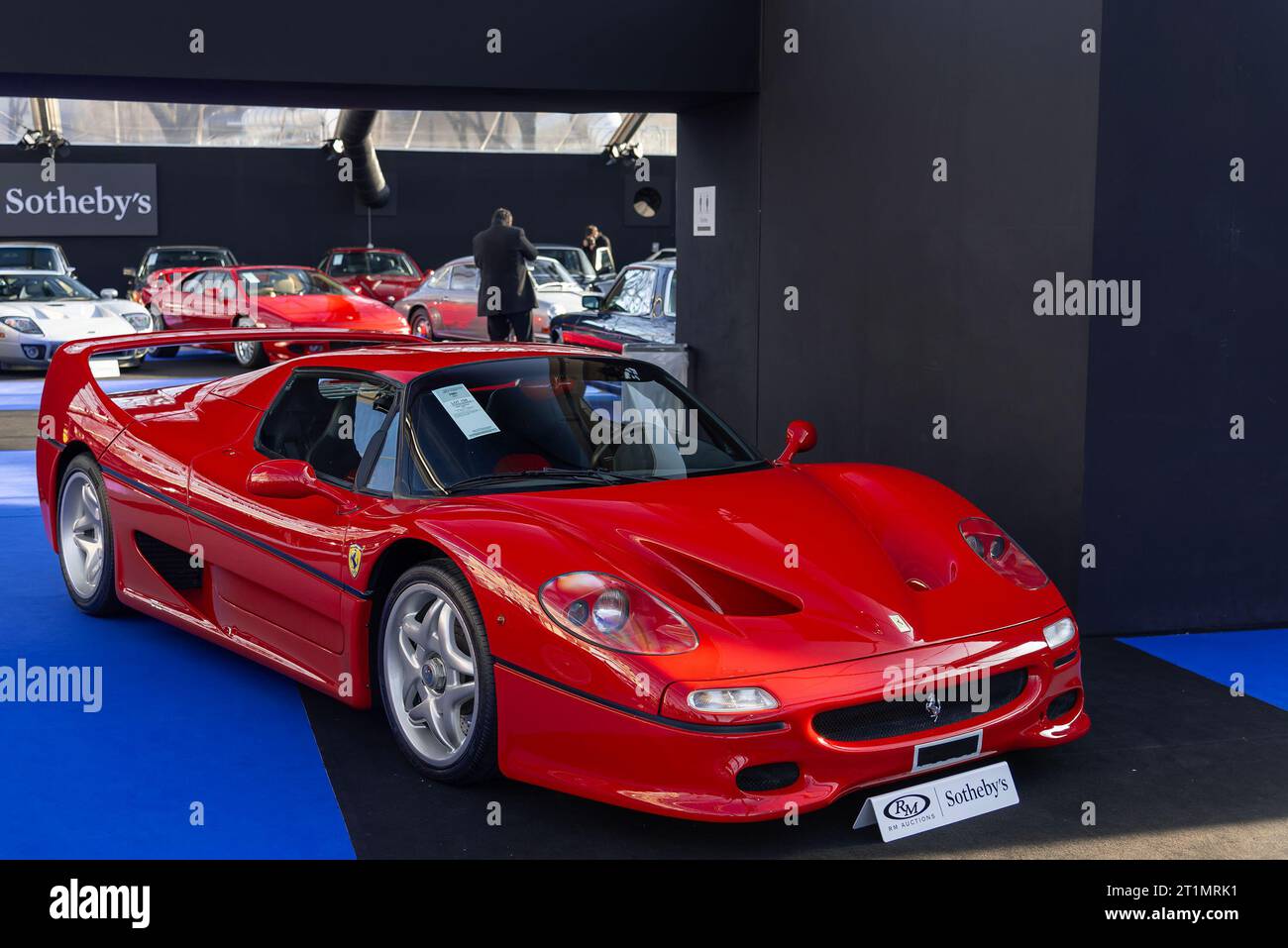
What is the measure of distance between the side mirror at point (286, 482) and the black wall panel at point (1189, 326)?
9.09ft

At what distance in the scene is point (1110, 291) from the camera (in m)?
5.14

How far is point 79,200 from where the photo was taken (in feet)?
79.9

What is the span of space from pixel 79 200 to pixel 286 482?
892 inches

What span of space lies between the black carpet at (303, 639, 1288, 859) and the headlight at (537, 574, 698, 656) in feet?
1.63

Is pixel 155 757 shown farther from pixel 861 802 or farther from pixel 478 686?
pixel 861 802

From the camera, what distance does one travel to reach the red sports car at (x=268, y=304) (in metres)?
15.0

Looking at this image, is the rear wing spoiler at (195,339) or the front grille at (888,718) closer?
the front grille at (888,718)

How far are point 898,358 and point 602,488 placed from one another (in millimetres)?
2835

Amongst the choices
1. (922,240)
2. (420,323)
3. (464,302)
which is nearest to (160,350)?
(420,323)

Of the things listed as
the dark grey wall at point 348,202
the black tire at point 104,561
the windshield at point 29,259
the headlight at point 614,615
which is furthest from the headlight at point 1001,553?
the dark grey wall at point 348,202

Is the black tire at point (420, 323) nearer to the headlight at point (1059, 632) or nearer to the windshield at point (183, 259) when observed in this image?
the windshield at point (183, 259)

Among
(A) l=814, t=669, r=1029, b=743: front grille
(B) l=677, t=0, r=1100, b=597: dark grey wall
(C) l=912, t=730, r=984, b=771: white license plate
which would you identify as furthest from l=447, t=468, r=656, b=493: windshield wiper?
(B) l=677, t=0, r=1100, b=597: dark grey wall

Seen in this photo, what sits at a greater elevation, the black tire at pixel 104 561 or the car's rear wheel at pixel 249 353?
the car's rear wheel at pixel 249 353
